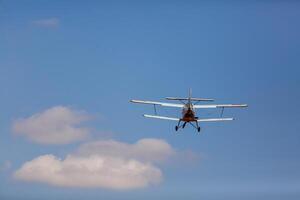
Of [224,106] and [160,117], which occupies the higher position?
[224,106]

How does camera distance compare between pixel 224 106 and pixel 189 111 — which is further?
pixel 224 106

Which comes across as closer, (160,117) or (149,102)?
(160,117)

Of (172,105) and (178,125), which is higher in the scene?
(172,105)

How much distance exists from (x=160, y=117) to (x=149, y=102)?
569 cm

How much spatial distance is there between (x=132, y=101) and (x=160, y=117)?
16.1 ft

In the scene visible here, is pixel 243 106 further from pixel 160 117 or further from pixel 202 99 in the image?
pixel 160 117

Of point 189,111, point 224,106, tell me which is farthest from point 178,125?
point 224,106

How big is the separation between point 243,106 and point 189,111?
9061 millimetres

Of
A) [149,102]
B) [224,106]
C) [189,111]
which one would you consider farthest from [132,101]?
[224,106]

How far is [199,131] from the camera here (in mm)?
63406

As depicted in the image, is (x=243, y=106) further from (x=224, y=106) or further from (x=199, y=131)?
(x=199, y=131)

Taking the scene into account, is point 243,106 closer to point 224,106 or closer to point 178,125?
point 224,106

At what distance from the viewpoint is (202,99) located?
64688 mm

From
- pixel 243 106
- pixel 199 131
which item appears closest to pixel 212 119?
pixel 199 131
